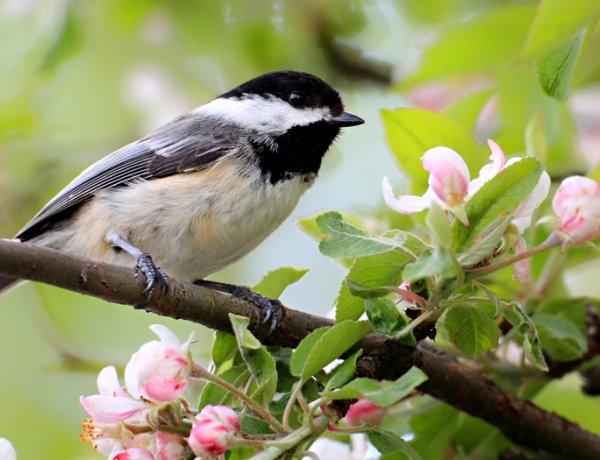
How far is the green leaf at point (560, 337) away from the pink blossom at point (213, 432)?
62cm

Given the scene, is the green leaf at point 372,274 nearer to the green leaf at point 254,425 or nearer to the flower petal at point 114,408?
the green leaf at point 254,425

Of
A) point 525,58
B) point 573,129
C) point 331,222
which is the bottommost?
point 573,129

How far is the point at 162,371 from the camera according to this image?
1.11m

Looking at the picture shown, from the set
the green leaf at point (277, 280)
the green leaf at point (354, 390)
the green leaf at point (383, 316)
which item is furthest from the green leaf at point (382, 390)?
the green leaf at point (277, 280)

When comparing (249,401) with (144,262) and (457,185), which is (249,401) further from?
(144,262)

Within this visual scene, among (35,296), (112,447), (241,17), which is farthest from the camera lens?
(241,17)

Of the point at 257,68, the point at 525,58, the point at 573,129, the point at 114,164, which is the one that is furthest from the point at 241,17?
the point at 525,58

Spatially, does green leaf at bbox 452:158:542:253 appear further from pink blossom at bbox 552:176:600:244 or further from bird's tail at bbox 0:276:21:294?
bird's tail at bbox 0:276:21:294

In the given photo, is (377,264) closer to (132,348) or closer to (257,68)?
(132,348)

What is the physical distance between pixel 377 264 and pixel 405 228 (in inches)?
25.7

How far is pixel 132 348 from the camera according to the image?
251 centimetres

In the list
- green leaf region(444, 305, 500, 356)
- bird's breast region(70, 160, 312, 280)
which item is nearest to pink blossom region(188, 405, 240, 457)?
green leaf region(444, 305, 500, 356)

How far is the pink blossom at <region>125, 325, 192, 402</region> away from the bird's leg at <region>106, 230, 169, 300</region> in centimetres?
22

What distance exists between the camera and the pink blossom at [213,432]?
3.51ft
